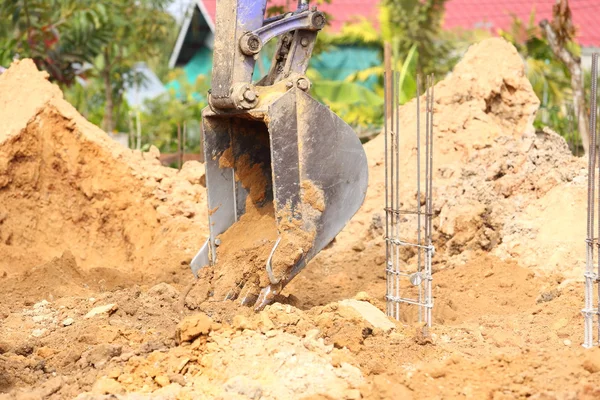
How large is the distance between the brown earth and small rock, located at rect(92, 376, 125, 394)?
0.5 inches

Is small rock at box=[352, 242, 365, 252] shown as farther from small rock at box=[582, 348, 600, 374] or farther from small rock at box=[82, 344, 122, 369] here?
small rock at box=[582, 348, 600, 374]

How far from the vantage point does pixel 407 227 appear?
327 inches

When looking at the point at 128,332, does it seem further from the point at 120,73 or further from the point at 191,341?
the point at 120,73

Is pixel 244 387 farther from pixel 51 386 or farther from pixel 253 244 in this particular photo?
pixel 253 244

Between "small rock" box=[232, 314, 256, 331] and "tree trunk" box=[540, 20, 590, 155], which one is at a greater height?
"tree trunk" box=[540, 20, 590, 155]

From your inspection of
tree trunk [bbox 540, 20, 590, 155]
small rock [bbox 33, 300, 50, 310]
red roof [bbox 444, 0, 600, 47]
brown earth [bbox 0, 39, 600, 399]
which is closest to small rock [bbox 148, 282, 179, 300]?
brown earth [bbox 0, 39, 600, 399]

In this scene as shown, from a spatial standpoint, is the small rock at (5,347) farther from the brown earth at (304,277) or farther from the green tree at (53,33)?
the green tree at (53,33)

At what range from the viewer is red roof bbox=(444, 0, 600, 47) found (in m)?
20.8

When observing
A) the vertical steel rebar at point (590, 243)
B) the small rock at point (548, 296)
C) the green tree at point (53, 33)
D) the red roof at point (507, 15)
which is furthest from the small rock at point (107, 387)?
the red roof at point (507, 15)

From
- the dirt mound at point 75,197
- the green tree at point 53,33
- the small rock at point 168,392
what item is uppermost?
the green tree at point 53,33

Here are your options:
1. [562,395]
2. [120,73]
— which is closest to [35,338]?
[562,395]

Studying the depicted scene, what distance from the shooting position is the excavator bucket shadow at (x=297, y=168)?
5.52 metres

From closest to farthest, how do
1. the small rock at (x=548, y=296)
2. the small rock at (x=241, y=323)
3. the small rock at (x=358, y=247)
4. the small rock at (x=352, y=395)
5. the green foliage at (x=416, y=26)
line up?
the small rock at (x=352, y=395) → the small rock at (x=241, y=323) → the small rock at (x=548, y=296) → the small rock at (x=358, y=247) → the green foliage at (x=416, y=26)

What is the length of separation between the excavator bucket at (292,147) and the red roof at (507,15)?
49.8ft
